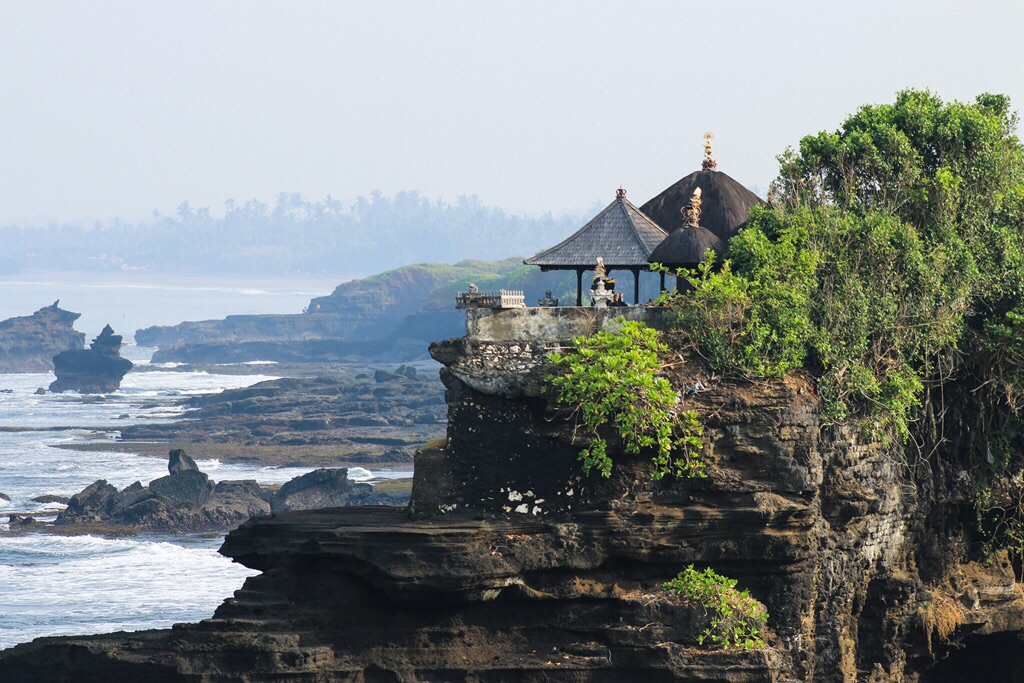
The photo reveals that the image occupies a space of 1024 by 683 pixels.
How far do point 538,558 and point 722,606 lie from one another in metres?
3.41

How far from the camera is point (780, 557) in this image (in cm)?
3069

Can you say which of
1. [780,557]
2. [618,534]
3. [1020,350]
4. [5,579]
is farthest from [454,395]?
[5,579]

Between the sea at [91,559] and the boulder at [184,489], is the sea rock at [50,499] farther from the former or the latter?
the boulder at [184,489]

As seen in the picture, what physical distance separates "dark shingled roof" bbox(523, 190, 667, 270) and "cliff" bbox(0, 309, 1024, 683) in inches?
97.6

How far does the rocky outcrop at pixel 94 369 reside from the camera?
12056cm

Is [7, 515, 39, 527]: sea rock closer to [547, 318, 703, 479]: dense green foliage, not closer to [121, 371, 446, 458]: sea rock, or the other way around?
[121, 371, 446, 458]: sea rock

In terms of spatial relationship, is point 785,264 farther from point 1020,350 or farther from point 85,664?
point 85,664

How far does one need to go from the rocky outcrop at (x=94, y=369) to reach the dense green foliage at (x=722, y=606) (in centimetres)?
9511

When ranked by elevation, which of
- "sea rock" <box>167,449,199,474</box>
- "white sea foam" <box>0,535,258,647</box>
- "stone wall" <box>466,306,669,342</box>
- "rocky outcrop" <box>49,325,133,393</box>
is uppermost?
"stone wall" <box>466,306,669,342</box>

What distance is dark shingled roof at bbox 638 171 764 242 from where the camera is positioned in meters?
37.1

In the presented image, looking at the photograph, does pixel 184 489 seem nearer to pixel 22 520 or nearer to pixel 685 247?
pixel 22 520

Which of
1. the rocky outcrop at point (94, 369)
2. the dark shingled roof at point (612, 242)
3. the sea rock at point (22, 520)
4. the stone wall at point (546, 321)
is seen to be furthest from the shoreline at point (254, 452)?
the stone wall at point (546, 321)

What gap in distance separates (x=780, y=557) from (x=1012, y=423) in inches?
286

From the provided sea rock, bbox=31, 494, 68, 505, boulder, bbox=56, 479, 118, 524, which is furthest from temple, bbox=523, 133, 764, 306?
sea rock, bbox=31, 494, 68, 505
